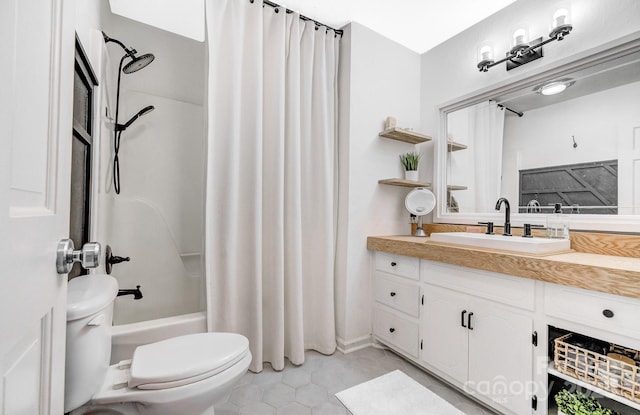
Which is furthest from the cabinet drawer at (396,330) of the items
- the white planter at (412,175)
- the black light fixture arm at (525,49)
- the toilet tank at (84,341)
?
the black light fixture arm at (525,49)

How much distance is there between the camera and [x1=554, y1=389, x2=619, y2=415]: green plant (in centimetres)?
115

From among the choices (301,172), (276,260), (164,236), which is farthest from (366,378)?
(164,236)

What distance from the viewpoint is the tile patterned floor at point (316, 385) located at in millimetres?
1474

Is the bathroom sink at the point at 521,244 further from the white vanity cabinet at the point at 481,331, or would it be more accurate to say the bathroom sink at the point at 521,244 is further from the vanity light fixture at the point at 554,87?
the vanity light fixture at the point at 554,87

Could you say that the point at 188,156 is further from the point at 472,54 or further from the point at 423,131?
the point at 472,54

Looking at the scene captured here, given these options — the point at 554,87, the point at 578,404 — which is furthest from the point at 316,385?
the point at 554,87

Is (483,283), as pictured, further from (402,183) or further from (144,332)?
(144,332)

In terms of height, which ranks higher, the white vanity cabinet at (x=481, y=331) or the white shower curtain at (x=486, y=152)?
the white shower curtain at (x=486, y=152)

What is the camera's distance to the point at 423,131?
99.0 inches

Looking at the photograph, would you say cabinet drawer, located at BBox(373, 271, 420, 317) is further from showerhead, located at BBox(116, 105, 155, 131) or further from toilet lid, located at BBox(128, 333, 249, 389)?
showerhead, located at BBox(116, 105, 155, 131)

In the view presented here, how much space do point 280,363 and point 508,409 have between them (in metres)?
1.25

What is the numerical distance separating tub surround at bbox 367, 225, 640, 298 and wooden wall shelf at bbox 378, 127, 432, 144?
2.85ft

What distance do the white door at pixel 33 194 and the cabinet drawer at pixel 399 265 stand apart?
1704 millimetres

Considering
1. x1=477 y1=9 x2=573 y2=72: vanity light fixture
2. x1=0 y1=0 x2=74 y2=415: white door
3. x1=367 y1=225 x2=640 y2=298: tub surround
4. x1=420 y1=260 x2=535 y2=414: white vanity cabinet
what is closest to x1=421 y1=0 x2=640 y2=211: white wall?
x1=477 y1=9 x2=573 y2=72: vanity light fixture
